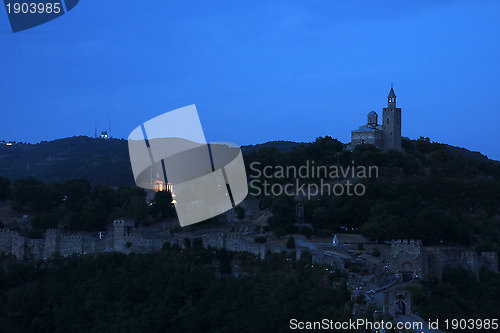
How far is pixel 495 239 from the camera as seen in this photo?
103ft

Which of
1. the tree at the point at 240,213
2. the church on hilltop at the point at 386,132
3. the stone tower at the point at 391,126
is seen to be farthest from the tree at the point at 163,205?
the stone tower at the point at 391,126

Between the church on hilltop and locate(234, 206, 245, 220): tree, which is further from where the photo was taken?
the church on hilltop

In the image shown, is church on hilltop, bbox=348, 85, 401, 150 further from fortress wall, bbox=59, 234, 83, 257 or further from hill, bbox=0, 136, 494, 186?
hill, bbox=0, 136, 494, 186

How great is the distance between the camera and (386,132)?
143 ft

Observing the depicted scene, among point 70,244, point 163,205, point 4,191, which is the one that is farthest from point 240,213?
point 4,191

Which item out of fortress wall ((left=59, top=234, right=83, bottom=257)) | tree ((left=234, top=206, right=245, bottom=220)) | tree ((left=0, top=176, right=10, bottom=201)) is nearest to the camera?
fortress wall ((left=59, top=234, right=83, bottom=257))

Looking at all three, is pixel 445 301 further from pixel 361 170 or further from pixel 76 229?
pixel 76 229

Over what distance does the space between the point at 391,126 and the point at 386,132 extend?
1.53 feet

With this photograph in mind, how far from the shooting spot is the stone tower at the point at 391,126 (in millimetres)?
43156

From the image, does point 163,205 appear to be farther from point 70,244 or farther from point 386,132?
point 386,132

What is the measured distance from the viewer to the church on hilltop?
43156mm

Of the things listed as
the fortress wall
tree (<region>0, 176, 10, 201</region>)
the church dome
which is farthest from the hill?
the fortress wall

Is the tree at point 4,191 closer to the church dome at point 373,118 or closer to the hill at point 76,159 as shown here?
the hill at point 76,159

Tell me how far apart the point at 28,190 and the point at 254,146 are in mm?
43197
